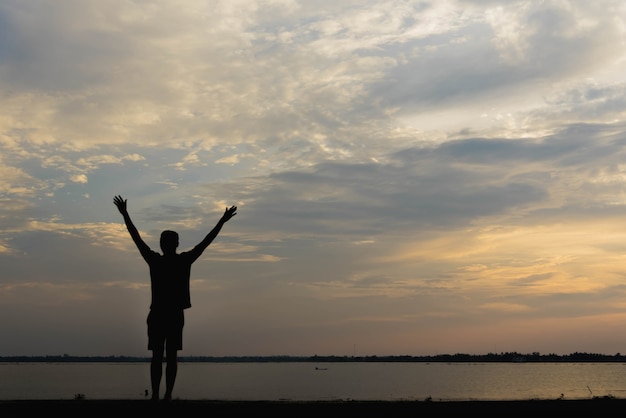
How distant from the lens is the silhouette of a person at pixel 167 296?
8961mm

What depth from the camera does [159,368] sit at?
9039mm

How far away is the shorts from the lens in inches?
352

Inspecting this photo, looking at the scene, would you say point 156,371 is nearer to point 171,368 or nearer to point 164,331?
point 171,368

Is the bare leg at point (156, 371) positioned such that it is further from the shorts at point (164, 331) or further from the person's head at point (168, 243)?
the person's head at point (168, 243)

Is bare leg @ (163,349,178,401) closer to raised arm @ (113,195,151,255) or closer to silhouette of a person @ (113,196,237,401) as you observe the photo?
silhouette of a person @ (113,196,237,401)

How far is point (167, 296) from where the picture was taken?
29.7 feet

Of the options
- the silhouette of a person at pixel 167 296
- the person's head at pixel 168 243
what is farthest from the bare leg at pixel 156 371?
the person's head at pixel 168 243

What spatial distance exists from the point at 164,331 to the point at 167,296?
0.45 metres
